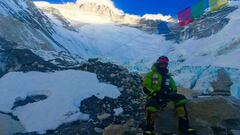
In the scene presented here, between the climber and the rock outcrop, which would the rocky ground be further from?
the climber

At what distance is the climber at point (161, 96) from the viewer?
43.0 ft

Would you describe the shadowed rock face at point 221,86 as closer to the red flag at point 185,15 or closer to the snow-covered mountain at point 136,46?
the red flag at point 185,15

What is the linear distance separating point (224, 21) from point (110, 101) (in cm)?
17607

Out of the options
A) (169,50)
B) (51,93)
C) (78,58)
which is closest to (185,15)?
(51,93)

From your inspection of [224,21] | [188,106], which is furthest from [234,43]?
[188,106]

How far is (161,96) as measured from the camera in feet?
44.1

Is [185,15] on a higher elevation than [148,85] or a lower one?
higher

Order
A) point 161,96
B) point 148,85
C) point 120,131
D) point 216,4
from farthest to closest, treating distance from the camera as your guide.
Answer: point 216,4 < point 120,131 < point 148,85 < point 161,96

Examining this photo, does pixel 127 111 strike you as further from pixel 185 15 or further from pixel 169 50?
pixel 169 50

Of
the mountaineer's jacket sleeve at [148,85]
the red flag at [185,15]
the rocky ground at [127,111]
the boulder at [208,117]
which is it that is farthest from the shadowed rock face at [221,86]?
the red flag at [185,15]

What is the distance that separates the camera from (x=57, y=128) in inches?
818

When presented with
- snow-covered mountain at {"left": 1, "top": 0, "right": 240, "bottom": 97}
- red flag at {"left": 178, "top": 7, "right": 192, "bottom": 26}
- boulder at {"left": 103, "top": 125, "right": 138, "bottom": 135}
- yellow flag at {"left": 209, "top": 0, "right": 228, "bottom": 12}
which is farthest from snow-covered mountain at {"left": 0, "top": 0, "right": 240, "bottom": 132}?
boulder at {"left": 103, "top": 125, "right": 138, "bottom": 135}

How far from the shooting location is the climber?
13.1 metres

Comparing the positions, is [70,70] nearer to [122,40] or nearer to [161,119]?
[161,119]
